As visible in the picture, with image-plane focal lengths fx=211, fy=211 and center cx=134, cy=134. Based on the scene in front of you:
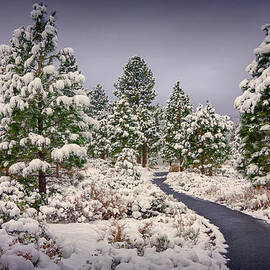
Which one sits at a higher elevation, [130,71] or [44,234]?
[130,71]

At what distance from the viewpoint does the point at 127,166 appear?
2045cm

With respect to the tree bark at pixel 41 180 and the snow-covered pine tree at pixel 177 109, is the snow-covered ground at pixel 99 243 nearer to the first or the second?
the tree bark at pixel 41 180

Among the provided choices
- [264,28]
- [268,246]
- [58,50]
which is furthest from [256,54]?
[58,50]

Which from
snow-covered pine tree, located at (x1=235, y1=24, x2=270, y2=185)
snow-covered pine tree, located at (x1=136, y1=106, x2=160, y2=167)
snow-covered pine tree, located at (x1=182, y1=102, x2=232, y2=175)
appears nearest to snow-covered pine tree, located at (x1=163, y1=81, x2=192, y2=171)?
snow-covered pine tree, located at (x1=136, y1=106, x2=160, y2=167)

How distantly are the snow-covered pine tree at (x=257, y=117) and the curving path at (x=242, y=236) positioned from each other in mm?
3160

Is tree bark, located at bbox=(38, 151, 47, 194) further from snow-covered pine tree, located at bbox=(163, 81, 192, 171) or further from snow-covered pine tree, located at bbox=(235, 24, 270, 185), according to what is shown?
snow-covered pine tree, located at bbox=(163, 81, 192, 171)

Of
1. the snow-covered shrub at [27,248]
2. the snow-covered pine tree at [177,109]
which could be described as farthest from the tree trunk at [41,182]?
the snow-covered pine tree at [177,109]

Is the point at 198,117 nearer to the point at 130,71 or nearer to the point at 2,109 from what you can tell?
the point at 130,71

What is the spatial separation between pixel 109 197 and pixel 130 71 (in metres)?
30.1

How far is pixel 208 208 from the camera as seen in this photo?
11992 mm

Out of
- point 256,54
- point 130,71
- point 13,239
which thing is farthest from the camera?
point 130,71

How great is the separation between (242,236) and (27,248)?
6866 mm

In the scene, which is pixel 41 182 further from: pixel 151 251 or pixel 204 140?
pixel 204 140

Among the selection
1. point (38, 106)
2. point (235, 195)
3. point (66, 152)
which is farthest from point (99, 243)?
A: point (235, 195)
